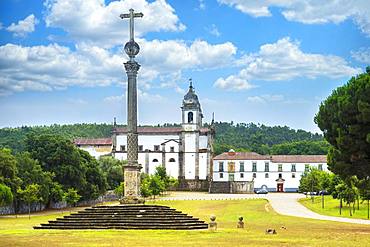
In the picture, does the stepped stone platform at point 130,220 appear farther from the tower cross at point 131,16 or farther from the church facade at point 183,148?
the church facade at point 183,148

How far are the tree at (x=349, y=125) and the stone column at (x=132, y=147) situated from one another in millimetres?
12651

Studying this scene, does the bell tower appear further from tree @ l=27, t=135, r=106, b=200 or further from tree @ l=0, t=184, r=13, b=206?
tree @ l=0, t=184, r=13, b=206

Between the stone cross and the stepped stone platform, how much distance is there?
2.57 meters

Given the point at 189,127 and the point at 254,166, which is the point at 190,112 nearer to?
the point at 189,127

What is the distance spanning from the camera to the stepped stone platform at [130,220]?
3906 cm

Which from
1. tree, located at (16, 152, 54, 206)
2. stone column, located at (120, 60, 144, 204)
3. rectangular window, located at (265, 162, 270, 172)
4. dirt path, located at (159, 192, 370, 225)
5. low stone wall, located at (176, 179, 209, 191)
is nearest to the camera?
stone column, located at (120, 60, 144, 204)

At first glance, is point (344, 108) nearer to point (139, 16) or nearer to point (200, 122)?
point (139, 16)

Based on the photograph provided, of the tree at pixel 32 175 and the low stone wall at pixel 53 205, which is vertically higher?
the tree at pixel 32 175

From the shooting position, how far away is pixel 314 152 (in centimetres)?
15525

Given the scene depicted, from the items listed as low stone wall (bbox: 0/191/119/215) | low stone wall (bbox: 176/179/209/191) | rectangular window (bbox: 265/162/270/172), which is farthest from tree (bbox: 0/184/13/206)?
rectangular window (bbox: 265/162/270/172)

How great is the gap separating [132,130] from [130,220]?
24.9 ft

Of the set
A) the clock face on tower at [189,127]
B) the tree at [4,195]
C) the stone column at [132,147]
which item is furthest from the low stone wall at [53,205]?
the clock face on tower at [189,127]

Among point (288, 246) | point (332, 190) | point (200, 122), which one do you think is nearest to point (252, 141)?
point (200, 122)

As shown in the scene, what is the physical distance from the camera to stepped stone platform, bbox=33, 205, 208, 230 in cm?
3906
